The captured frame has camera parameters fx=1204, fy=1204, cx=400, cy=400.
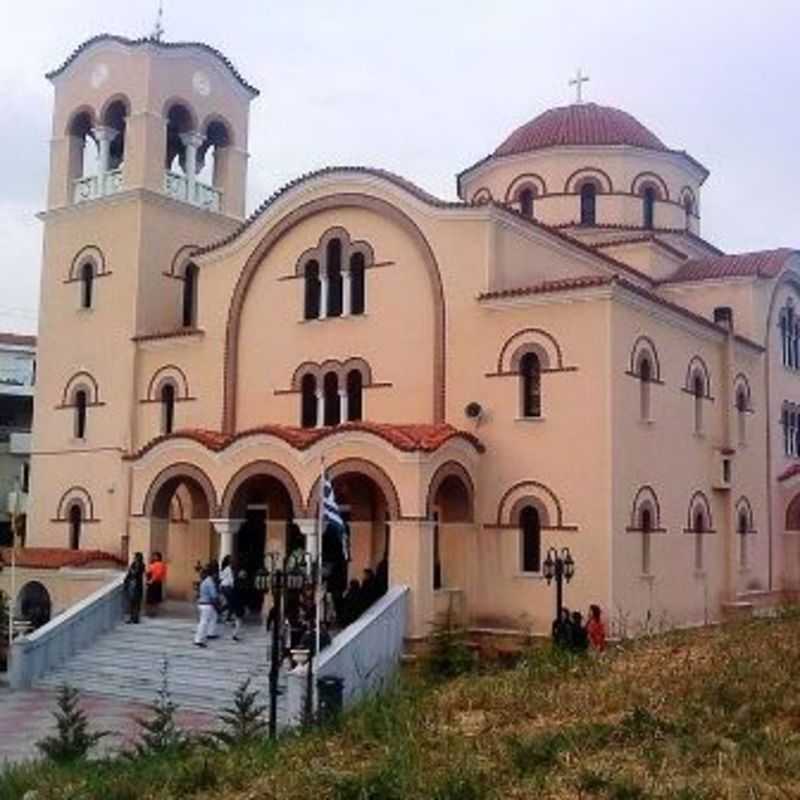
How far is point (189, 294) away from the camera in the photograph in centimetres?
2880

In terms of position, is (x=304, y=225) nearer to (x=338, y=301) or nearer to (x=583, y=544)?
(x=338, y=301)

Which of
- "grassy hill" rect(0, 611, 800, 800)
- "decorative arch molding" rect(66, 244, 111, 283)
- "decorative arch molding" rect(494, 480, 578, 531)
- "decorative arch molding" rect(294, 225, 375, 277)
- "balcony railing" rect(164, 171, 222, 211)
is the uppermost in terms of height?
"balcony railing" rect(164, 171, 222, 211)

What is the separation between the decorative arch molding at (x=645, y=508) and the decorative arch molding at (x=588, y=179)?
10.8 metres

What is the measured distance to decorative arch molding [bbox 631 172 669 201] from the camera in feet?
103

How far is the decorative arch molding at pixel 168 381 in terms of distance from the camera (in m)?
26.7

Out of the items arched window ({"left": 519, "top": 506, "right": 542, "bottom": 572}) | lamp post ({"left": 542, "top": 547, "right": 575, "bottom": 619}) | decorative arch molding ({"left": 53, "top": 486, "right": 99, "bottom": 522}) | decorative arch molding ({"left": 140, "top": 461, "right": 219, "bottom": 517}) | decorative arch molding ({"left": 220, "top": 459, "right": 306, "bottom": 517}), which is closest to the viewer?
lamp post ({"left": 542, "top": 547, "right": 575, "bottom": 619})

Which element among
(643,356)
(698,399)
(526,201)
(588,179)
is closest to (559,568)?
(643,356)

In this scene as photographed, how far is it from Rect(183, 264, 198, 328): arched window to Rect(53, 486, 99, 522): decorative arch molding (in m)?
4.59

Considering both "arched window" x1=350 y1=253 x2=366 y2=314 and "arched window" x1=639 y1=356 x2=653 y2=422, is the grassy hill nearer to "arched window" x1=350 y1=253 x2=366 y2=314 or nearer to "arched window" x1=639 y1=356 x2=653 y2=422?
"arched window" x1=639 y1=356 x2=653 y2=422

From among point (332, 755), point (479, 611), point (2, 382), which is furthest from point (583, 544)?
point (2, 382)

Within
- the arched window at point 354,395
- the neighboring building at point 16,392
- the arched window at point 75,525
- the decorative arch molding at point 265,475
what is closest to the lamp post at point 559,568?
the decorative arch molding at point 265,475

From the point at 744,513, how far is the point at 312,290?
10918 mm

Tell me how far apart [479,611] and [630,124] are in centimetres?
1593

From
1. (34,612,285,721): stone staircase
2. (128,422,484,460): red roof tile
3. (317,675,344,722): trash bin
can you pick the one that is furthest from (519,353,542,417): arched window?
(317,675,344,722): trash bin
